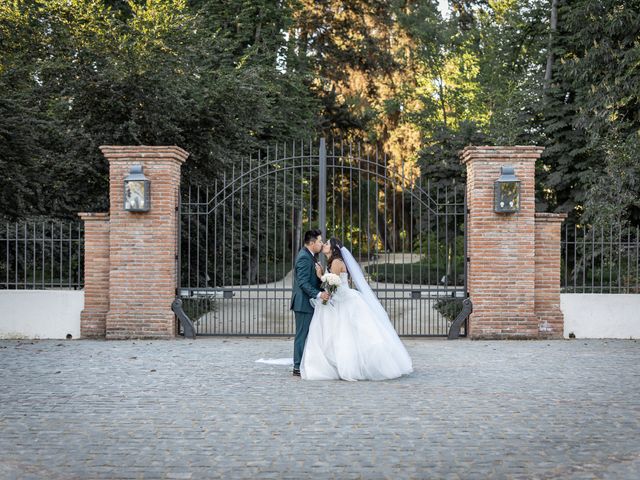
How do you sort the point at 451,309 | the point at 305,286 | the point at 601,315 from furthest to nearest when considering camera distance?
the point at 451,309 → the point at 601,315 → the point at 305,286

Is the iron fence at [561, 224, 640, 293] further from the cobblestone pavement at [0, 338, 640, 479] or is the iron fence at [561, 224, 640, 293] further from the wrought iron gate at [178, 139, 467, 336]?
the cobblestone pavement at [0, 338, 640, 479]

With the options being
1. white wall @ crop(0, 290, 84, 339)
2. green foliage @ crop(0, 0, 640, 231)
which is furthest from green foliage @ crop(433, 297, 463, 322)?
white wall @ crop(0, 290, 84, 339)

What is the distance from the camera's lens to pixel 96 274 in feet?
45.0

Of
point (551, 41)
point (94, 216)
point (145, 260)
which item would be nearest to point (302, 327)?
point (145, 260)

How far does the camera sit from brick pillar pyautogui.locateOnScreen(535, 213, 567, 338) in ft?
44.8

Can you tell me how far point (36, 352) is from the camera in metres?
12.1

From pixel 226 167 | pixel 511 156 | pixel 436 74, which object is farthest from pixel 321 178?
pixel 436 74

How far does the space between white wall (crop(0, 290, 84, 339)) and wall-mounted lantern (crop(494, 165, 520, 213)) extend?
6690 millimetres

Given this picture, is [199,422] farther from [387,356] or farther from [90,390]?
[387,356]

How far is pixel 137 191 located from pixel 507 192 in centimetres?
563

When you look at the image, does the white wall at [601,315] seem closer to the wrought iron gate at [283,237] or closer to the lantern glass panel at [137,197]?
the wrought iron gate at [283,237]

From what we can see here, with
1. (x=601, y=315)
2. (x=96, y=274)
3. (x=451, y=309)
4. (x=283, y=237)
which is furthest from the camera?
(x=451, y=309)

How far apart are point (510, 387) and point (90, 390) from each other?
4.29 meters

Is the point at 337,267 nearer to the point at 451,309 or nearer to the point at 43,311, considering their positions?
the point at 43,311
